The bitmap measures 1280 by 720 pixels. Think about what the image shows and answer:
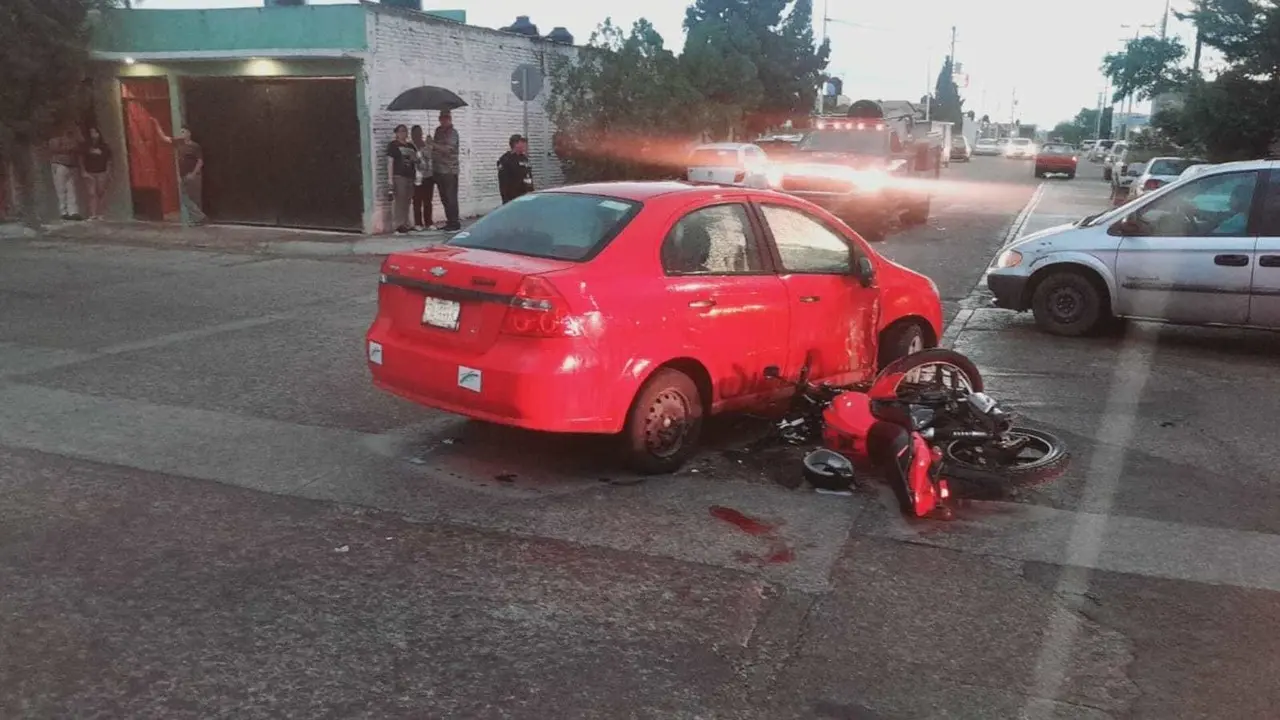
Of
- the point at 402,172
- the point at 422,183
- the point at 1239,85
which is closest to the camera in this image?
the point at 402,172

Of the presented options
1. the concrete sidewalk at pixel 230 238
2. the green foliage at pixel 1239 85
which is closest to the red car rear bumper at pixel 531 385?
the concrete sidewalk at pixel 230 238

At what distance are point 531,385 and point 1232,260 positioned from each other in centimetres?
677

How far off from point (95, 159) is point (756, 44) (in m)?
39.4

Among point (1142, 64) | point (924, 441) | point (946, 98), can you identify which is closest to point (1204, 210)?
point (924, 441)

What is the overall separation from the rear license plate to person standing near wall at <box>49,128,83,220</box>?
17.1 m

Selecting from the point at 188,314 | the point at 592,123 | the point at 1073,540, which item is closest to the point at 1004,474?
the point at 1073,540

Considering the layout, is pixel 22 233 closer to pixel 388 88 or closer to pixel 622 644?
pixel 388 88

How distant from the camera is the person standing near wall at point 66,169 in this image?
19906 millimetres

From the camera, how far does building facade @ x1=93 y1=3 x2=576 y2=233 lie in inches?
698

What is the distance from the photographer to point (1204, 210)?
9312mm

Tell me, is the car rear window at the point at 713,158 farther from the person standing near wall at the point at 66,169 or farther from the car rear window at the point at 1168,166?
the person standing near wall at the point at 66,169

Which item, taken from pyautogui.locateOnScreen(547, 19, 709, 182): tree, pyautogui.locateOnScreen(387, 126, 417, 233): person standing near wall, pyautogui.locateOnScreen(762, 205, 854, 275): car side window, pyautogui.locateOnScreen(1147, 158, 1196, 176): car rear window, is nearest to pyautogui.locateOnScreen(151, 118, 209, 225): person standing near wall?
pyautogui.locateOnScreen(387, 126, 417, 233): person standing near wall

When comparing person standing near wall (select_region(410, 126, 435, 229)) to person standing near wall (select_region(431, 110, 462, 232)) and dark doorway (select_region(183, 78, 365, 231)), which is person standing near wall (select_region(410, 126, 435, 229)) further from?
dark doorway (select_region(183, 78, 365, 231))

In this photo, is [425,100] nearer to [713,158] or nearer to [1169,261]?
[713,158]
